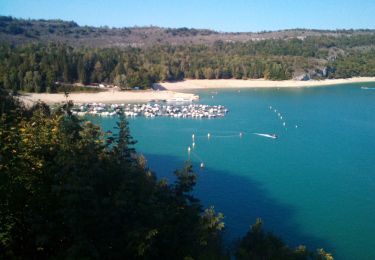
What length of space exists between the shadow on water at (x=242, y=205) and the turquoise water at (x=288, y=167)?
0.13 feet

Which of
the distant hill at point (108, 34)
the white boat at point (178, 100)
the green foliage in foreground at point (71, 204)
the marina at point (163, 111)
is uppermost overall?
the distant hill at point (108, 34)

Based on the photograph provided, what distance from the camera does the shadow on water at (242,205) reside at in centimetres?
1495

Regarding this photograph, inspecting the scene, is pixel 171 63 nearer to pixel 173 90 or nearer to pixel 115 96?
pixel 173 90

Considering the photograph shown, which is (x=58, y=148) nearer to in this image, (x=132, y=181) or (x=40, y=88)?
(x=132, y=181)

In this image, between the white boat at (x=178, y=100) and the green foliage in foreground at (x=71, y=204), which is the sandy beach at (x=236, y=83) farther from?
the green foliage in foreground at (x=71, y=204)

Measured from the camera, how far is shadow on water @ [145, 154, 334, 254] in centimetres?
1495

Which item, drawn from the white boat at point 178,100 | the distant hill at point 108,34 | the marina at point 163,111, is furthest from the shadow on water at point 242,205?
the distant hill at point 108,34

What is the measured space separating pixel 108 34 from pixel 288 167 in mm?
111120

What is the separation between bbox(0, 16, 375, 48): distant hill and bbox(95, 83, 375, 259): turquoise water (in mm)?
68969

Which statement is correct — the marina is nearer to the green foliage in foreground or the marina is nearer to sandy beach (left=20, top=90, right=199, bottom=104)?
sandy beach (left=20, top=90, right=199, bottom=104)

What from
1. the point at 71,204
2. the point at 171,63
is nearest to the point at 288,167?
the point at 71,204

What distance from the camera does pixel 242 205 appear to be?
17.7m

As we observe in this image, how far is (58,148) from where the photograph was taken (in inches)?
263

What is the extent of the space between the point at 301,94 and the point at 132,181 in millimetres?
57254
